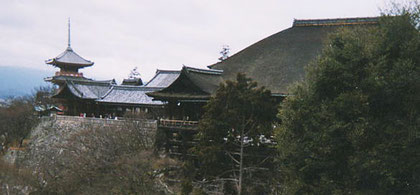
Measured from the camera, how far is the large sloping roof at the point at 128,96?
79.3 feet

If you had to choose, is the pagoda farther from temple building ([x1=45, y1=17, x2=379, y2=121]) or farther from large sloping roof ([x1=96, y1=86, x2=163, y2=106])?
temple building ([x1=45, y1=17, x2=379, y2=121])

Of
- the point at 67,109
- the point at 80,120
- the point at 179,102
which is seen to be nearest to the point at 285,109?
the point at 179,102

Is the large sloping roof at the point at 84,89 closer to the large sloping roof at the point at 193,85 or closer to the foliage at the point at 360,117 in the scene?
the large sloping roof at the point at 193,85

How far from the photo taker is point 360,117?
734 cm

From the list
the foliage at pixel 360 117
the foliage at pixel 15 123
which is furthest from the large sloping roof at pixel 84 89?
the foliage at pixel 360 117

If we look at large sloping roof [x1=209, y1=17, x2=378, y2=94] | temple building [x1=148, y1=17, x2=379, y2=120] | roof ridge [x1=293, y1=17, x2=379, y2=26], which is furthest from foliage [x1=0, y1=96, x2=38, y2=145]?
roof ridge [x1=293, y1=17, x2=379, y2=26]

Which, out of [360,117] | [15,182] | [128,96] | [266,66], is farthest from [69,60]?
[360,117]

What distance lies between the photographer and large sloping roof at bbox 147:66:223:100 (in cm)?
1559

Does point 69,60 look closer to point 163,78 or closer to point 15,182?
point 163,78

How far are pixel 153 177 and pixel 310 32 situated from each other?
31.7 ft

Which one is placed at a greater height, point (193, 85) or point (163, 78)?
point (163, 78)

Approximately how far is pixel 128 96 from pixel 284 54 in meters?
12.6

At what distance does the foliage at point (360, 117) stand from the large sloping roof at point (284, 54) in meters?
5.70

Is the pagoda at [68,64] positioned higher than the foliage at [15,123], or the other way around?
the pagoda at [68,64]
